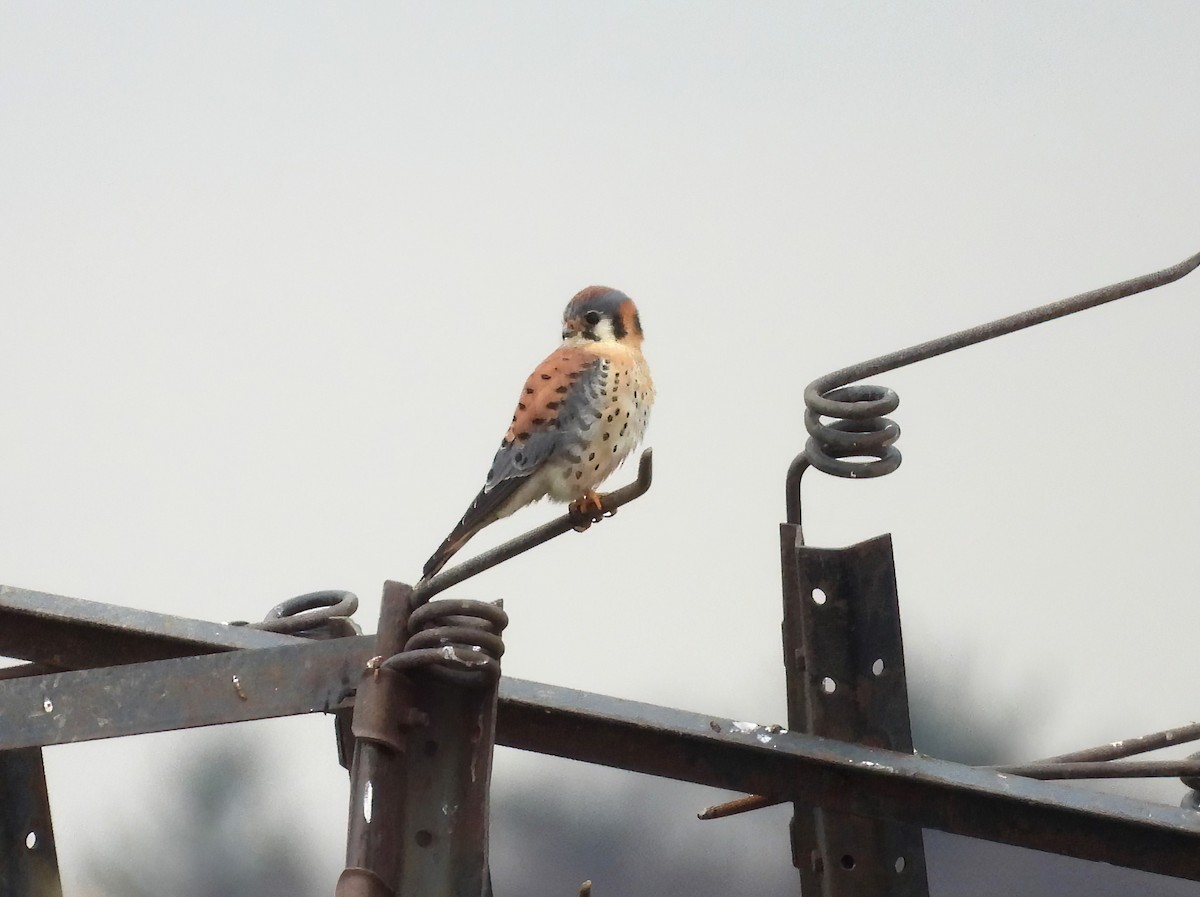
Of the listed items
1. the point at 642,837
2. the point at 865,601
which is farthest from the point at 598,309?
the point at 642,837

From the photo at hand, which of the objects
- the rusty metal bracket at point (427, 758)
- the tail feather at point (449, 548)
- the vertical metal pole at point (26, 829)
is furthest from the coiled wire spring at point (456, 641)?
the tail feather at point (449, 548)

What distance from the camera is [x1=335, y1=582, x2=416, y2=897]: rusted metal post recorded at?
141 cm

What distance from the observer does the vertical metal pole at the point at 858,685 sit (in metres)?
1.87

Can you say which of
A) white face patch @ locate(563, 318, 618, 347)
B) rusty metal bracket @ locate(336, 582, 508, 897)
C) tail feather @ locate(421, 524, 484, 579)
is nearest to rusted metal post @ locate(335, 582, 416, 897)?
rusty metal bracket @ locate(336, 582, 508, 897)

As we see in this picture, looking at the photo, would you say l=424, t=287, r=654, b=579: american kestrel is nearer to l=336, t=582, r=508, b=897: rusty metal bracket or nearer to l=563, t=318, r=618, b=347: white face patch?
l=563, t=318, r=618, b=347: white face patch

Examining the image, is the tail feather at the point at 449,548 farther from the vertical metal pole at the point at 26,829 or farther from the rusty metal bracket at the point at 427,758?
the rusty metal bracket at the point at 427,758

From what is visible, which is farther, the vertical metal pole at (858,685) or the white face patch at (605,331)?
the white face patch at (605,331)

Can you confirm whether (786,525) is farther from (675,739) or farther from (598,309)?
(598,309)

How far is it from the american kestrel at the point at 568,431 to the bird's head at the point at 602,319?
7cm

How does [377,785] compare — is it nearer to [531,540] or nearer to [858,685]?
[531,540]

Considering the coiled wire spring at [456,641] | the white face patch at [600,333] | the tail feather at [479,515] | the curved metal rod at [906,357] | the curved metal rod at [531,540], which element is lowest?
the coiled wire spring at [456,641]

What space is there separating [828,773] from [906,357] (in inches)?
22.8

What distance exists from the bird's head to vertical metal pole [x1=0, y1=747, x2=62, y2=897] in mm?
1793

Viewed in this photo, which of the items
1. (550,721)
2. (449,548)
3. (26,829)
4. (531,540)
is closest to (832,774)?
(550,721)
